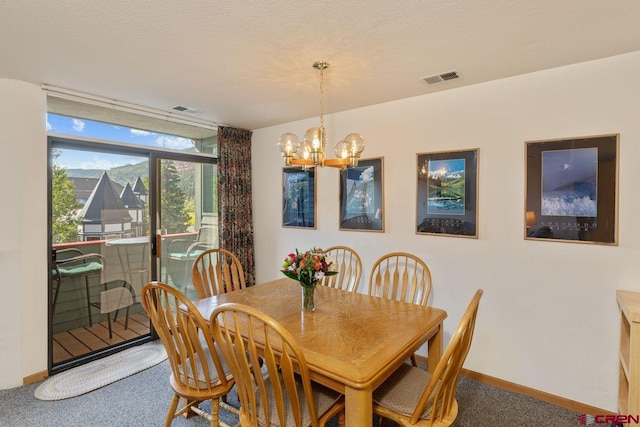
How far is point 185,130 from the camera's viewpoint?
382 centimetres

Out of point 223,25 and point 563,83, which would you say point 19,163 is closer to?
point 223,25

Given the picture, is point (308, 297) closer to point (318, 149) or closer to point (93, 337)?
point (318, 149)

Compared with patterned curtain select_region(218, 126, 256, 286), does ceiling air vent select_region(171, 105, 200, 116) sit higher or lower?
higher

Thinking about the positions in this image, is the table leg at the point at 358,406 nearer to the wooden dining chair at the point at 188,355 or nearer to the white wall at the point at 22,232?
the wooden dining chair at the point at 188,355

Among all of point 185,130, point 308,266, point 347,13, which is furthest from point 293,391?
point 185,130

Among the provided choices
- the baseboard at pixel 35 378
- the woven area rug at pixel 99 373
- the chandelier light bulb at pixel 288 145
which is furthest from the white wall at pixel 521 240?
the baseboard at pixel 35 378

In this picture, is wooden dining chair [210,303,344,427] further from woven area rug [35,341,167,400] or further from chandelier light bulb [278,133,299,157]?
woven area rug [35,341,167,400]

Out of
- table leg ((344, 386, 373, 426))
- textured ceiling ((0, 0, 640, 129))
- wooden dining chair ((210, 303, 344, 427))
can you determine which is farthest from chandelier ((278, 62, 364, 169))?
table leg ((344, 386, 373, 426))

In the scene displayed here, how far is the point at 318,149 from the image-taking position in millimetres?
2172

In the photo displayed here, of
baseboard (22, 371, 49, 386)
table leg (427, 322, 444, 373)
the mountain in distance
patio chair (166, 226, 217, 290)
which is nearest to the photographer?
table leg (427, 322, 444, 373)

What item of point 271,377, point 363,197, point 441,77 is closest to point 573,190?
point 441,77

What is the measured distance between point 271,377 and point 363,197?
→ 7.48 feet

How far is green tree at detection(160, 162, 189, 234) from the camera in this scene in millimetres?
3611

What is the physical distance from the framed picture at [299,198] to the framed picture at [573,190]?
2163 millimetres
